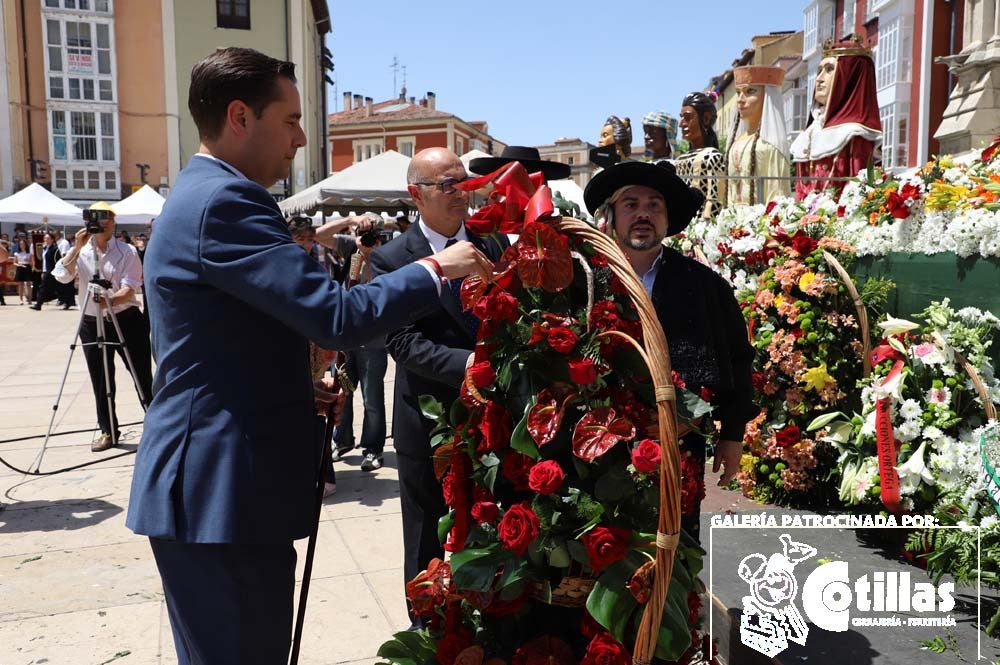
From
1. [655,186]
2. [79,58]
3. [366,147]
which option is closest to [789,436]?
[655,186]

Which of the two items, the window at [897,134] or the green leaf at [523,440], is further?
the window at [897,134]

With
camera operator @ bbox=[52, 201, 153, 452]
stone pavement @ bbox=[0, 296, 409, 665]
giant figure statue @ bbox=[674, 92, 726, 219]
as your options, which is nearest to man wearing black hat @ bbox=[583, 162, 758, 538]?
stone pavement @ bbox=[0, 296, 409, 665]

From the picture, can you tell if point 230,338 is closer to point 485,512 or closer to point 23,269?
point 485,512

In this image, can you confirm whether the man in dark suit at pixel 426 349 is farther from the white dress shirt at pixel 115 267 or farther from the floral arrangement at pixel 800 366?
the white dress shirt at pixel 115 267

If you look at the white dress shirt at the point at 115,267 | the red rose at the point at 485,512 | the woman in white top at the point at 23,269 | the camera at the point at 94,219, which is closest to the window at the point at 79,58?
the woman in white top at the point at 23,269

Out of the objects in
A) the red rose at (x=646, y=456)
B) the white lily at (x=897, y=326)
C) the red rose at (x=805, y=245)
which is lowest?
the red rose at (x=646, y=456)

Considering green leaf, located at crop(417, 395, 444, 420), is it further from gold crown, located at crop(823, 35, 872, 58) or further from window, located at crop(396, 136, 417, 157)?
window, located at crop(396, 136, 417, 157)

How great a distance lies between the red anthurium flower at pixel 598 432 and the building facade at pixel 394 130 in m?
55.0

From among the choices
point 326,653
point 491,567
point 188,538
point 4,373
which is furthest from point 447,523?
point 4,373

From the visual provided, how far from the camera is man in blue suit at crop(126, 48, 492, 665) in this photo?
1.76m

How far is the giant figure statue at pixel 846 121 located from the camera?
5.62 metres

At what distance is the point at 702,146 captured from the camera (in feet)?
21.5

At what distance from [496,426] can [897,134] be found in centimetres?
2493

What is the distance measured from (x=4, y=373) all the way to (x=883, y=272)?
10.9 metres
